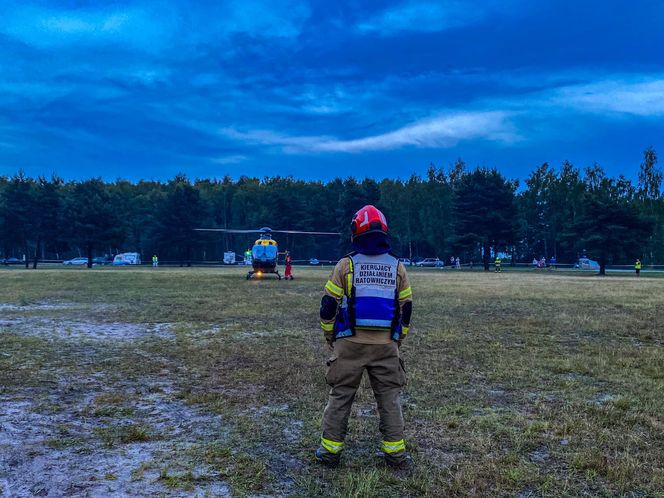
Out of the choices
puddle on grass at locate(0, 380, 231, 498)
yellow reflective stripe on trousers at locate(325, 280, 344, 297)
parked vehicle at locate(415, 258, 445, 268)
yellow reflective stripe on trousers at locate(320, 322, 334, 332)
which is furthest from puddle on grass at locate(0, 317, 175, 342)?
parked vehicle at locate(415, 258, 445, 268)

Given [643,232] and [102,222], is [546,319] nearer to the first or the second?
[643,232]

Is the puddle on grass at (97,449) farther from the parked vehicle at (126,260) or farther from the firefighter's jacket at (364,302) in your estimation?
the parked vehicle at (126,260)

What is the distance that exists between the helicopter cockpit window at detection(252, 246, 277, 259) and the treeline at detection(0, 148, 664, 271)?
30261mm

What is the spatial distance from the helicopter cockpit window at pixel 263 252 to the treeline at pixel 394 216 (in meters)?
30.3

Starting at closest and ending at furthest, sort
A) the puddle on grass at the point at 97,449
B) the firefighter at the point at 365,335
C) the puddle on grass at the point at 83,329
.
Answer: the puddle on grass at the point at 97,449
the firefighter at the point at 365,335
the puddle on grass at the point at 83,329

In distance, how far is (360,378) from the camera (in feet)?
15.8

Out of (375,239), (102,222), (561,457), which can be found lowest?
(561,457)

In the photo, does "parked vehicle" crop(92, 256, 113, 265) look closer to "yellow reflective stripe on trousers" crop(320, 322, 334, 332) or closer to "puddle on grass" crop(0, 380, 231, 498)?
"puddle on grass" crop(0, 380, 231, 498)

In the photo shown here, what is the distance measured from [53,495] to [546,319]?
45.7 feet

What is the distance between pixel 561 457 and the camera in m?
4.86

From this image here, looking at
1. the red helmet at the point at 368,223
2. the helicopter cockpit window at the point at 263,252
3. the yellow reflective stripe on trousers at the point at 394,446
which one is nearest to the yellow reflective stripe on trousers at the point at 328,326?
the red helmet at the point at 368,223

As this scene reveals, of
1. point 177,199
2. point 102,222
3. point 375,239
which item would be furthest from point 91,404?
point 177,199

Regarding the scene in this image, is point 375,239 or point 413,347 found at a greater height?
point 375,239

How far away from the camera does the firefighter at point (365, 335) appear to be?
4750 mm
